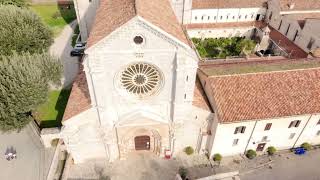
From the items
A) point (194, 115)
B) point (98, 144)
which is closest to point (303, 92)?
point (194, 115)

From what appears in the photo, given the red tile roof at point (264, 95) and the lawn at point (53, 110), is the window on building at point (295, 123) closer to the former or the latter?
the red tile roof at point (264, 95)

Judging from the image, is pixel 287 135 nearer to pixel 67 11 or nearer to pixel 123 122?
pixel 123 122

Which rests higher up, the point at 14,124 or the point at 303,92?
the point at 303,92

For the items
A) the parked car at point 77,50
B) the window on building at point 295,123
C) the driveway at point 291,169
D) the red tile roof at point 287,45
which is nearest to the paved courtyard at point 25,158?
the parked car at point 77,50

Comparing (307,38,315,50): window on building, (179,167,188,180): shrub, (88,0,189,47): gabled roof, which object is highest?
(88,0,189,47): gabled roof

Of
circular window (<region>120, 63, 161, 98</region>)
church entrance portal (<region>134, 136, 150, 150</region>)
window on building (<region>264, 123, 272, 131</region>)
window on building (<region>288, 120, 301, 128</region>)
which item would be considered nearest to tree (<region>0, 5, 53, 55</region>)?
circular window (<region>120, 63, 161, 98</region>)

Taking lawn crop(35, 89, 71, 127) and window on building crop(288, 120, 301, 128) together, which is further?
lawn crop(35, 89, 71, 127)

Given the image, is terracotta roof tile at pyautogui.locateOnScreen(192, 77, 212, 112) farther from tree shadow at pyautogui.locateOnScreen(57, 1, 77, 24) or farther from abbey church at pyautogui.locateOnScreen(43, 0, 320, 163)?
tree shadow at pyautogui.locateOnScreen(57, 1, 77, 24)
